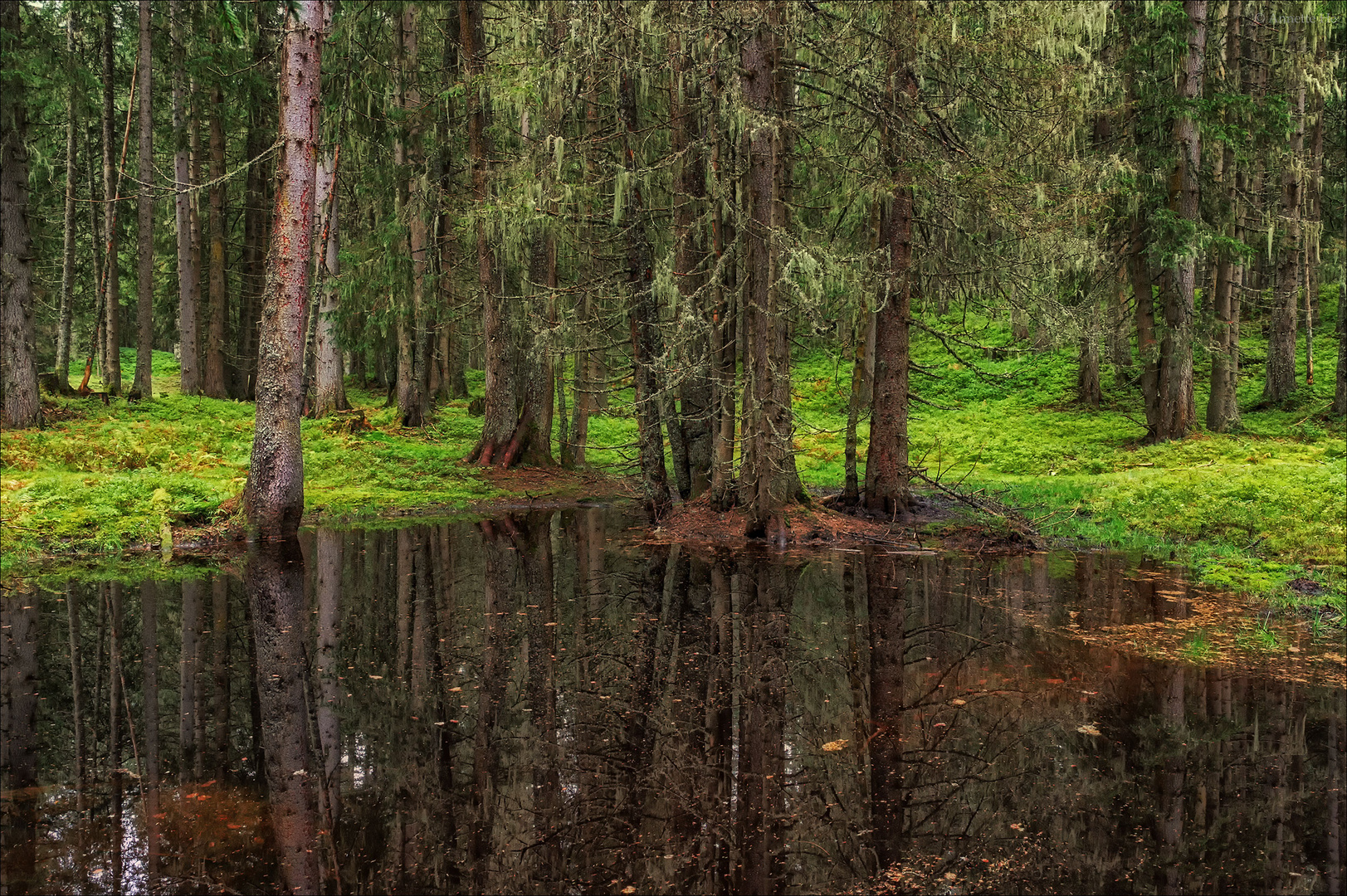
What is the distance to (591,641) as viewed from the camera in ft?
23.2

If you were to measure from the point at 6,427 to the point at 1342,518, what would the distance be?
61.4ft

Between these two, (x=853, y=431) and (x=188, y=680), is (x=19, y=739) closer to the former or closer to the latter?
(x=188, y=680)

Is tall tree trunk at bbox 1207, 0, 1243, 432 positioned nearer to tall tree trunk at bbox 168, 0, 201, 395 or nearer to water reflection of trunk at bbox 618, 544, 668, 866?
water reflection of trunk at bbox 618, 544, 668, 866

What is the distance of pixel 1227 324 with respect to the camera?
18.6 meters

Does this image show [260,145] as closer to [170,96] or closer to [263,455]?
[170,96]

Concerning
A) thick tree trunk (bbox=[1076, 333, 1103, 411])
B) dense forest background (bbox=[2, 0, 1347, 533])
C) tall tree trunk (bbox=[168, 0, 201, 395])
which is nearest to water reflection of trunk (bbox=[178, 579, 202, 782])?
dense forest background (bbox=[2, 0, 1347, 533])

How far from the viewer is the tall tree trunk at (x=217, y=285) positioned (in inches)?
921

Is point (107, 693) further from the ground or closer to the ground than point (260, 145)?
closer to the ground

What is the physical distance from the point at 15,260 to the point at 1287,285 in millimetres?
24867

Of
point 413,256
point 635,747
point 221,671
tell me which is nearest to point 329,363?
point 413,256

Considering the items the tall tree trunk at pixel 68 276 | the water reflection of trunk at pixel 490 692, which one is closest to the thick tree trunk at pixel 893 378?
the water reflection of trunk at pixel 490 692

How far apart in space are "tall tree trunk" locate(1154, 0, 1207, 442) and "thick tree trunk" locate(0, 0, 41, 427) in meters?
19.5

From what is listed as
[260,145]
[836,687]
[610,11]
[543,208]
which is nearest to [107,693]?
[836,687]

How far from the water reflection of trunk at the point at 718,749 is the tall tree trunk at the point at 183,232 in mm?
17716
